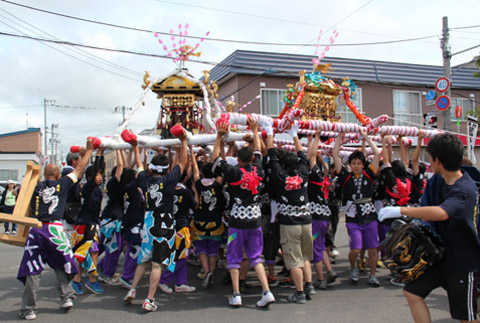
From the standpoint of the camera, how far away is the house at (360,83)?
18.0m

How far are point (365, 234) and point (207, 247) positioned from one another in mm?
2492

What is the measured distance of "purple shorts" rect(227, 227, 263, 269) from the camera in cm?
489

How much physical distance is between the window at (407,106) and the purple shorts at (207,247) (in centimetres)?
1773

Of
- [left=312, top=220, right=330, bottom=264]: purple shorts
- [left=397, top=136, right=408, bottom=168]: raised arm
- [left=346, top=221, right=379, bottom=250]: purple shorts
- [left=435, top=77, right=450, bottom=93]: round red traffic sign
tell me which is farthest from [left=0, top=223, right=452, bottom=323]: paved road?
[left=435, top=77, right=450, bottom=93]: round red traffic sign

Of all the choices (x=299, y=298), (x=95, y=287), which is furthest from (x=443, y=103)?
(x=95, y=287)

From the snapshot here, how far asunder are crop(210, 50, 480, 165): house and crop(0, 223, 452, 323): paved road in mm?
12862

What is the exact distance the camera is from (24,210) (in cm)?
420

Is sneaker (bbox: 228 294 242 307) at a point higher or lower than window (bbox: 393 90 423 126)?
lower

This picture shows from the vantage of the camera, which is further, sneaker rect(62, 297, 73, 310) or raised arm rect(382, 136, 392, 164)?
raised arm rect(382, 136, 392, 164)

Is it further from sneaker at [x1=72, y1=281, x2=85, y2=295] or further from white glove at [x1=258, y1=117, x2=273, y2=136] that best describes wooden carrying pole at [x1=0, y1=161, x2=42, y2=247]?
white glove at [x1=258, y1=117, x2=273, y2=136]

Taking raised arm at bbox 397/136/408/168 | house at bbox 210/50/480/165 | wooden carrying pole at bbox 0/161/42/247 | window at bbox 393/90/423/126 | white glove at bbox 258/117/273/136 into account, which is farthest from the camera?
window at bbox 393/90/423/126

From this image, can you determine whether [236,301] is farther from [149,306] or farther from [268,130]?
[268,130]

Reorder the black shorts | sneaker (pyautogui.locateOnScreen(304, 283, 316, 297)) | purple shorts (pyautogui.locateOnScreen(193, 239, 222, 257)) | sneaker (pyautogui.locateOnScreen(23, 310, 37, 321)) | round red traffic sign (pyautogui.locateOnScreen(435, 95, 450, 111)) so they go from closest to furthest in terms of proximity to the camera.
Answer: the black shorts < sneaker (pyautogui.locateOnScreen(23, 310, 37, 321)) < sneaker (pyautogui.locateOnScreen(304, 283, 316, 297)) < purple shorts (pyautogui.locateOnScreen(193, 239, 222, 257)) < round red traffic sign (pyautogui.locateOnScreen(435, 95, 450, 111))

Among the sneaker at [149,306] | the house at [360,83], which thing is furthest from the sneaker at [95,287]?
the house at [360,83]
